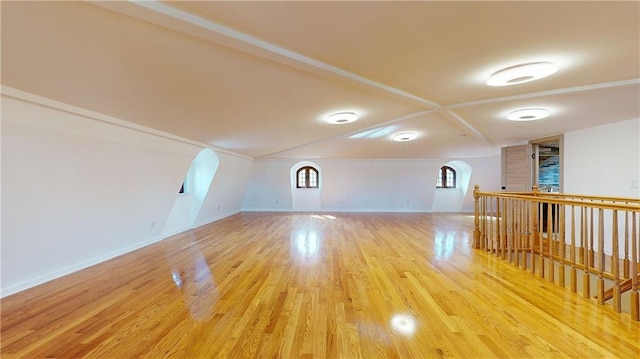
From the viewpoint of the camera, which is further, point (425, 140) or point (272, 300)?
point (425, 140)

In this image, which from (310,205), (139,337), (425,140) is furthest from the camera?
(310,205)

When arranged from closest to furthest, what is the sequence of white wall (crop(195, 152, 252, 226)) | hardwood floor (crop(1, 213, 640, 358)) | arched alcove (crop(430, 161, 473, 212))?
hardwood floor (crop(1, 213, 640, 358)) → white wall (crop(195, 152, 252, 226)) → arched alcove (crop(430, 161, 473, 212))

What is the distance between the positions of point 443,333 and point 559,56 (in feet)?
8.00

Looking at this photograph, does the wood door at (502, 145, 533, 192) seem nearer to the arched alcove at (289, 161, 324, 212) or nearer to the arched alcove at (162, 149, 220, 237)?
the arched alcove at (289, 161, 324, 212)

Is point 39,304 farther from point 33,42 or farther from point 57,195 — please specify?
point 33,42

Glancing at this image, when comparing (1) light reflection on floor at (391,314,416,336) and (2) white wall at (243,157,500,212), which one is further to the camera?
(2) white wall at (243,157,500,212)

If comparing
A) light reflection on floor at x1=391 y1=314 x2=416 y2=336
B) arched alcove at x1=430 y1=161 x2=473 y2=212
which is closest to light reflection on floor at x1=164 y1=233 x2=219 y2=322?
light reflection on floor at x1=391 y1=314 x2=416 y2=336

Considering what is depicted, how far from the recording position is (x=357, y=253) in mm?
4508

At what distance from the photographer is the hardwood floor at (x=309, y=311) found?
6.36ft

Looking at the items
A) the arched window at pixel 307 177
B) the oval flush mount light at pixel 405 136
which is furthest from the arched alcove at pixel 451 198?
the oval flush mount light at pixel 405 136

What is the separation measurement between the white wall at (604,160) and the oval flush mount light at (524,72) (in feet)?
10.6

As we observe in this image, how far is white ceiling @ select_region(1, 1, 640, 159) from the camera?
5.40 feet

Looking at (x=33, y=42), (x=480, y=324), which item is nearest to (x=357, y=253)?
(x=480, y=324)

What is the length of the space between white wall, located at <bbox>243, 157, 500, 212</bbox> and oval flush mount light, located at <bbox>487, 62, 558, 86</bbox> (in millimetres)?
6615
